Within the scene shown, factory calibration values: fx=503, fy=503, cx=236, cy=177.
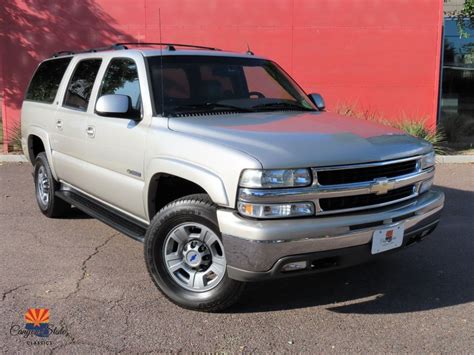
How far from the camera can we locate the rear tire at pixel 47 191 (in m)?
6.02

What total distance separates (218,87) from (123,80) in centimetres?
88

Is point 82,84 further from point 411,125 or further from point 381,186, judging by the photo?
point 411,125

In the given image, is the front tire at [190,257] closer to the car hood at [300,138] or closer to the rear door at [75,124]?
the car hood at [300,138]

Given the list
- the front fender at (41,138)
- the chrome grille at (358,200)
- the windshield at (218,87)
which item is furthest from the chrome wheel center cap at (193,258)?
the front fender at (41,138)

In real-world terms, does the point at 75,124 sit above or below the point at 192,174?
above

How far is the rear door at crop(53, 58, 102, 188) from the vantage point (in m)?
5.10

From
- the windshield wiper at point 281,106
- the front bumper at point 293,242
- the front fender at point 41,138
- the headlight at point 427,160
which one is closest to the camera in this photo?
the front bumper at point 293,242

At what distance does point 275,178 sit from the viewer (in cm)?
316

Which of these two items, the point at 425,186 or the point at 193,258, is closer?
the point at 193,258

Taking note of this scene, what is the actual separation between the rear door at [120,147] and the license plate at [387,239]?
189cm

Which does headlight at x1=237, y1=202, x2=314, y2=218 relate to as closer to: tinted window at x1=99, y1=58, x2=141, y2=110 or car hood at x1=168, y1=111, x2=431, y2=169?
car hood at x1=168, y1=111, x2=431, y2=169

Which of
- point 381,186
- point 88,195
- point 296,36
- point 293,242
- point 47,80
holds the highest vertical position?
point 296,36

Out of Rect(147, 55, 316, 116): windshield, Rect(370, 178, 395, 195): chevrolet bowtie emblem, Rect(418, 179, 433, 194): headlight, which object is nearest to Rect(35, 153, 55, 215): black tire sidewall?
Rect(147, 55, 316, 116): windshield

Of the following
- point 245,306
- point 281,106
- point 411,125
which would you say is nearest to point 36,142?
point 281,106
